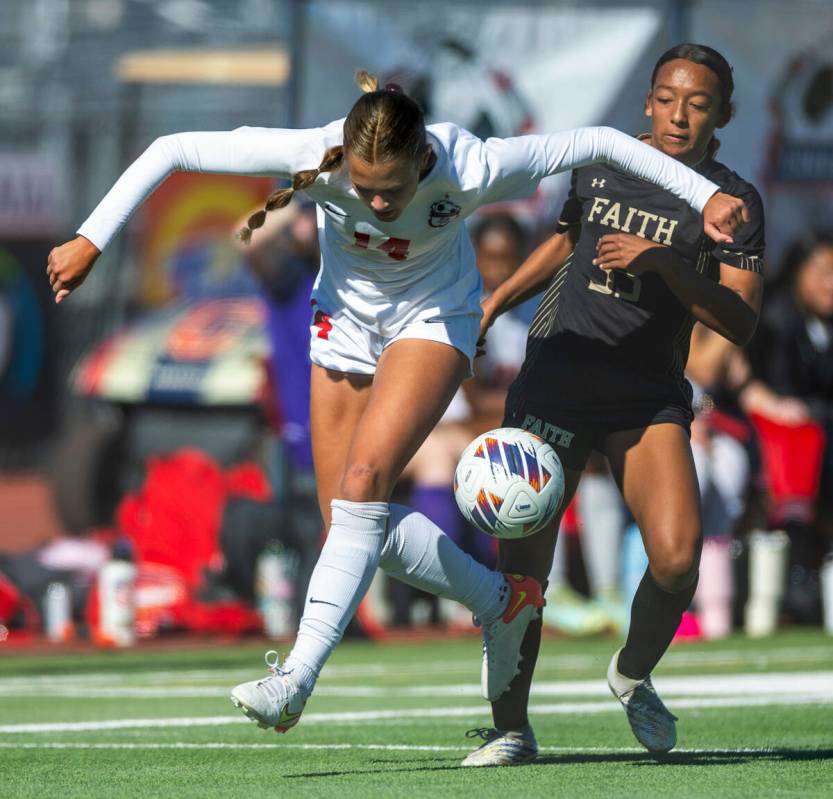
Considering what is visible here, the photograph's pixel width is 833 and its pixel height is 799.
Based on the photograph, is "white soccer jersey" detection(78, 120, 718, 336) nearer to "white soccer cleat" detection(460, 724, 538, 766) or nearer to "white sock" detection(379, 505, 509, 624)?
"white sock" detection(379, 505, 509, 624)

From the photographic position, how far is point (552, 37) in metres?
13.8

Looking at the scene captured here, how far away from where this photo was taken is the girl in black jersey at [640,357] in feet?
21.3

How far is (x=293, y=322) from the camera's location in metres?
12.3

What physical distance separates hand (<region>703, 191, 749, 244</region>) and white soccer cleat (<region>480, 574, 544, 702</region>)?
4.09 feet

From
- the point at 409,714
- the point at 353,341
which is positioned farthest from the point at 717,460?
the point at 353,341

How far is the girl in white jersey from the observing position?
5746mm

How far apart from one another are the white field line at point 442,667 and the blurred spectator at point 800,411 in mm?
2078

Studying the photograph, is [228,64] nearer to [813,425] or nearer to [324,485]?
[813,425]

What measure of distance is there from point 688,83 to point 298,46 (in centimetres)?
713

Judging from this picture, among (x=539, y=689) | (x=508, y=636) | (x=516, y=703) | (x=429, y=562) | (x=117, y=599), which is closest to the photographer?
(x=429, y=562)

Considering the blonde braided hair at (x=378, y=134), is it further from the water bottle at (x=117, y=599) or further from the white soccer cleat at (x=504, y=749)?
the water bottle at (x=117, y=599)

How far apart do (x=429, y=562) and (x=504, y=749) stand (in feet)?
2.36

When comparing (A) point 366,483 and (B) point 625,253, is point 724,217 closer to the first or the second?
(B) point 625,253

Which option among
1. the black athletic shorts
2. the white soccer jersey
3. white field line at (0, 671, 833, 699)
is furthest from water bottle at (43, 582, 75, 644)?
the white soccer jersey
